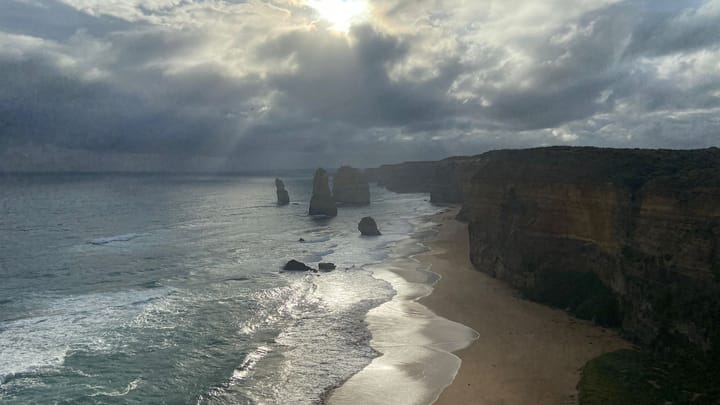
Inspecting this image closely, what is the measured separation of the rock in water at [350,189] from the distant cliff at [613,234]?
88.9 m

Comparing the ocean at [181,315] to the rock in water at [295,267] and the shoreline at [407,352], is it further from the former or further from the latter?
the rock in water at [295,267]

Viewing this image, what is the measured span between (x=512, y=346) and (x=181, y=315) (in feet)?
82.7

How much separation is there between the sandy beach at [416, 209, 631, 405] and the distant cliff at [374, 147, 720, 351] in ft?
6.57

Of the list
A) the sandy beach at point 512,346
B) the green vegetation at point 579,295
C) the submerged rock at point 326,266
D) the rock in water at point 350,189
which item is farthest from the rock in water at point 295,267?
the rock in water at point 350,189

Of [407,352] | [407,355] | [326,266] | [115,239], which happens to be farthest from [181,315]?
[115,239]

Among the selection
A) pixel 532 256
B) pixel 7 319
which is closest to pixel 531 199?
pixel 532 256

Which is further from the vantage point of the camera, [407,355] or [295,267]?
[295,267]

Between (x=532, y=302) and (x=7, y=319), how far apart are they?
139ft

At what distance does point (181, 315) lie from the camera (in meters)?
35.8

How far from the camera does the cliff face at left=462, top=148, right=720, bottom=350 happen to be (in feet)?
84.5

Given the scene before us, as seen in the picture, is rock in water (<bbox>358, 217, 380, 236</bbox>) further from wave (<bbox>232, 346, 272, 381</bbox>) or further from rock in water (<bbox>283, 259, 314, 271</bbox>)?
wave (<bbox>232, 346, 272, 381</bbox>)

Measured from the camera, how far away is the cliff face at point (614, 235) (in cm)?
2575

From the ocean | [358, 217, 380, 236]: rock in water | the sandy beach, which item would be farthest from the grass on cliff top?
[358, 217, 380, 236]: rock in water

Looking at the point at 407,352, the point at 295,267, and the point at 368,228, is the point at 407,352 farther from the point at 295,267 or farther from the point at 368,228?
the point at 368,228
